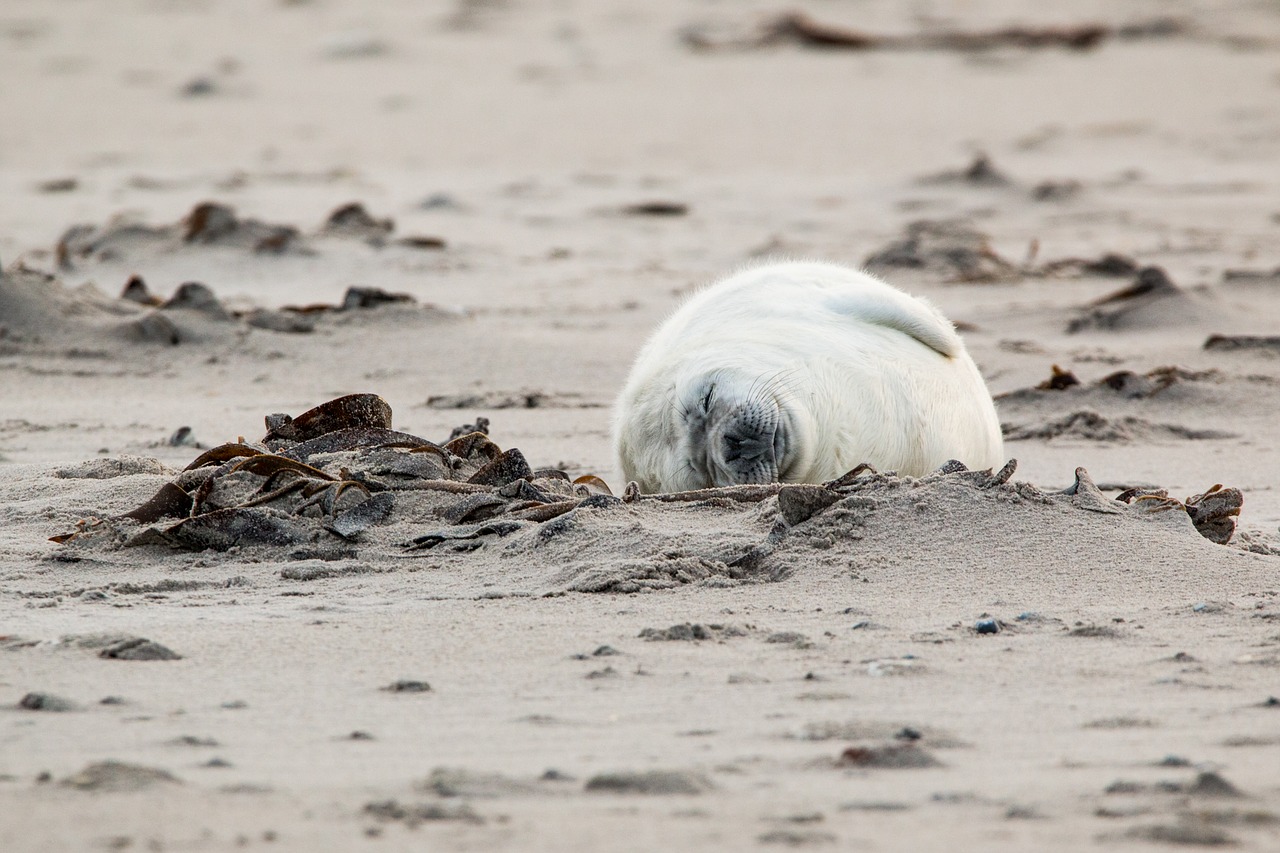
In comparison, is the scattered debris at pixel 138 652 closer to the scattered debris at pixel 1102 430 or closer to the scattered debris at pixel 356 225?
the scattered debris at pixel 1102 430

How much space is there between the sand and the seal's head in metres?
0.21

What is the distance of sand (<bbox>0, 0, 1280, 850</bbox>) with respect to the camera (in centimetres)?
240

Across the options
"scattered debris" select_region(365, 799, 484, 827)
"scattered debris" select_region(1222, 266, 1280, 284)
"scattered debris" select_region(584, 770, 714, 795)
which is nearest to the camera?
"scattered debris" select_region(365, 799, 484, 827)

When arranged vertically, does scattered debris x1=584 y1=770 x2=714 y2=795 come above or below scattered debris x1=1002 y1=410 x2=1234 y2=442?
above

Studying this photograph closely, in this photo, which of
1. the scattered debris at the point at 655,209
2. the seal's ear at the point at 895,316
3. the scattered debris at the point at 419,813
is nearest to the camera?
the scattered debris at the point at 419,813

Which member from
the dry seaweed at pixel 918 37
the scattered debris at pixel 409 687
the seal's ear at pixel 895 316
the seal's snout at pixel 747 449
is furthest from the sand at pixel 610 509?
the dry seaweed at pixel 918 37

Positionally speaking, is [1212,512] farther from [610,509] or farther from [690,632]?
[690,632]

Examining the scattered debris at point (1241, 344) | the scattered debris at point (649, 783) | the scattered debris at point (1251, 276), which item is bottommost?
the scattered debris at point (1241, 344)

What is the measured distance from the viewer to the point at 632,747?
259 cm

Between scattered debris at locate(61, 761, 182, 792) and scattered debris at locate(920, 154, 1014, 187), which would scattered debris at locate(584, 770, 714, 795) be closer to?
scattered debris at locate(61, 761, 182, 792)

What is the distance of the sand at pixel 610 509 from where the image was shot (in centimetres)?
240

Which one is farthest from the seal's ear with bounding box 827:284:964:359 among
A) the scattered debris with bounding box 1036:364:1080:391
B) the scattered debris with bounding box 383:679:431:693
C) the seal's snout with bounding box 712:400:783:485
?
the scattered debris with bounding box 383:679:431:693

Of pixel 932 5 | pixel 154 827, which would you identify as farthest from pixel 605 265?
pixel 932 5

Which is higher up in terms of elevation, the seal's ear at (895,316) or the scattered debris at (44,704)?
the seal's ear at (895,316)
